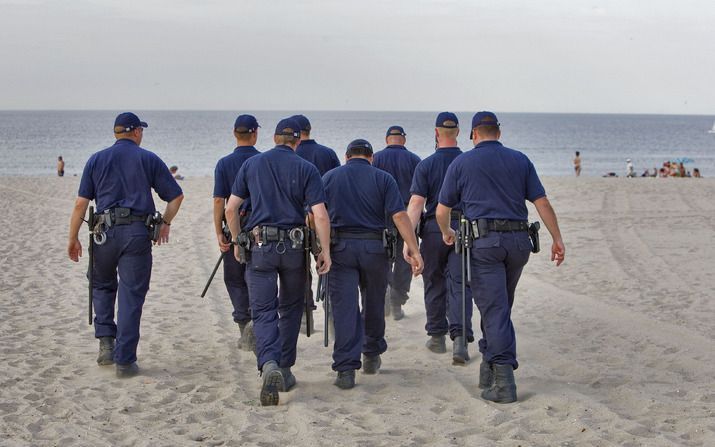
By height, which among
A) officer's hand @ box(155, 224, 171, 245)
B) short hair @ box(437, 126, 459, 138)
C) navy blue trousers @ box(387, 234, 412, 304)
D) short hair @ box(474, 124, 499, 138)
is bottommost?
navy blue trousers @ box(387, 234, 412, 304)

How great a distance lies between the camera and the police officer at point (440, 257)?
27.2 feet

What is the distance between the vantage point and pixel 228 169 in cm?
824

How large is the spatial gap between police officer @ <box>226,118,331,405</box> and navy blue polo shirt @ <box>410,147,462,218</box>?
1.51 metres

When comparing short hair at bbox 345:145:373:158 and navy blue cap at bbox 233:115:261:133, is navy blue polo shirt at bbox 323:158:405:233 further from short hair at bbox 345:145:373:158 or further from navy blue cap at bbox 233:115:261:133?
navy blue cap at bbox 233:115:261:133

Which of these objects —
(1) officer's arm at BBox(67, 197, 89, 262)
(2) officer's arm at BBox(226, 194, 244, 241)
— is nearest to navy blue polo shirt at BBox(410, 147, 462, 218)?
(2) officer's arm at BBox(226, 194, 244, 241)

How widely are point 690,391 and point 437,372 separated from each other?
2.03 metres

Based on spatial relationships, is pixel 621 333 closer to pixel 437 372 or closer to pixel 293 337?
pixel 437 372

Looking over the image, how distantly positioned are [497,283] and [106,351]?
3.50 m

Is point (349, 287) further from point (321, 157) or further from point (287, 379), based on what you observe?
point (321, 157)

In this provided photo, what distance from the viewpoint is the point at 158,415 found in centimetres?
669

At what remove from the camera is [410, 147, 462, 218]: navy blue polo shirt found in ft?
27.4

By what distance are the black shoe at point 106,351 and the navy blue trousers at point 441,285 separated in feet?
9.41

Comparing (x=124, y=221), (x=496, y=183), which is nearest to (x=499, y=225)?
(x=496, y=183)

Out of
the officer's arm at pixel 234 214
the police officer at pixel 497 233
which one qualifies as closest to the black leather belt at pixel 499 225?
the police officer at pixel 497 233
